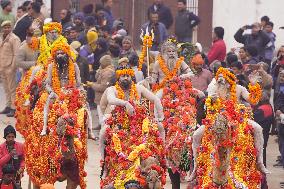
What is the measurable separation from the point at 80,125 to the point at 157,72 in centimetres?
273

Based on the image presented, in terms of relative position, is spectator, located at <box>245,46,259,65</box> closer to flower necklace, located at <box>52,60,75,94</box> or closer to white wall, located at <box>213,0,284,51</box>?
flower necklace, located at <box>52,60,75,94</box>

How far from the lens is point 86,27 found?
105 ft

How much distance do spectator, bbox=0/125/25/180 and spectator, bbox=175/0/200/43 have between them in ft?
41.8

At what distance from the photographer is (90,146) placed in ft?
92.2

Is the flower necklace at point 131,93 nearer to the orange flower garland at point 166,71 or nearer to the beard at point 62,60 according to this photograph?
the beard at point 62,60

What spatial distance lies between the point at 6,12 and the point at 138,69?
426 inches

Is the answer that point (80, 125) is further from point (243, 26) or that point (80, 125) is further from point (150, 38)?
point (243, 26)

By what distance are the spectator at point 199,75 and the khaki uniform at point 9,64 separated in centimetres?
535

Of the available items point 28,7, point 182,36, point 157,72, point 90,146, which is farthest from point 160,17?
point 157,72

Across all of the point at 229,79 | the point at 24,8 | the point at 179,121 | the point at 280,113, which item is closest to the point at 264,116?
the point at 280,113

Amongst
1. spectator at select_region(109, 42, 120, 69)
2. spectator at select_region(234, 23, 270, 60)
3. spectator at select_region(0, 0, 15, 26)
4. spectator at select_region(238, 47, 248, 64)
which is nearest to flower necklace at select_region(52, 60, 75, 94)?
spectator at select_region(109, 42, 120, 69)

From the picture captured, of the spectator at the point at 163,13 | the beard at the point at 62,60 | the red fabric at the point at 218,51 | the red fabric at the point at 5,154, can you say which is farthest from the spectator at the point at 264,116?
the spectator at the point at 163,13

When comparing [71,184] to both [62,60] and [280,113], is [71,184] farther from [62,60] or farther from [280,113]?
[280,113]

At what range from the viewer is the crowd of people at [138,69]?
21047mm
